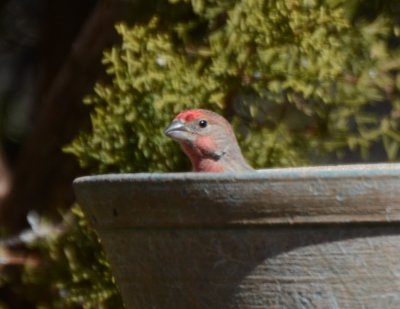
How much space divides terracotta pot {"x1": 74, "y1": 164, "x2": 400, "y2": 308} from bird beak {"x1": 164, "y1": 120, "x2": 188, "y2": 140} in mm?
1344

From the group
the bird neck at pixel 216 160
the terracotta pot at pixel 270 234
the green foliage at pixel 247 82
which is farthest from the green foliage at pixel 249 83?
the terracotta pot at pixel 270 234

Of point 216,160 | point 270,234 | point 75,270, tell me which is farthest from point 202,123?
point 270,234

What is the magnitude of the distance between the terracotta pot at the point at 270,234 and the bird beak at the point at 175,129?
1.34m

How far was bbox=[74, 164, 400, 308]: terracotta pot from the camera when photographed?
263 cm

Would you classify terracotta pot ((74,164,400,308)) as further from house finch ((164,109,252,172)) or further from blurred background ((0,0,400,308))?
blurred background ((0,0,400,308))

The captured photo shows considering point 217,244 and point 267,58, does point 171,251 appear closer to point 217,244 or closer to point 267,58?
point 217,244

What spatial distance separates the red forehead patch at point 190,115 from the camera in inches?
164

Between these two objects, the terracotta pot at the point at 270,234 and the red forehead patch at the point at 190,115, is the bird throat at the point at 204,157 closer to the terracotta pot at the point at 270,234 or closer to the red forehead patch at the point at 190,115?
the red forehead patch at the point at 190,115

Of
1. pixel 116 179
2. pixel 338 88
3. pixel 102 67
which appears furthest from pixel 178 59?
pixel 116 179

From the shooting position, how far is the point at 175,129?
4.17 meters

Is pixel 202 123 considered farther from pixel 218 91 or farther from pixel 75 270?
pixel 75 270

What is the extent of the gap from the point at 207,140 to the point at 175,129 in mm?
218

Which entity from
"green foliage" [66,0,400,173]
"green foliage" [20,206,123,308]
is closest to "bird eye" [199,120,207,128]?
"green foliage" [66,0,400,173]

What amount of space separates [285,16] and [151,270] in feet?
6.21
